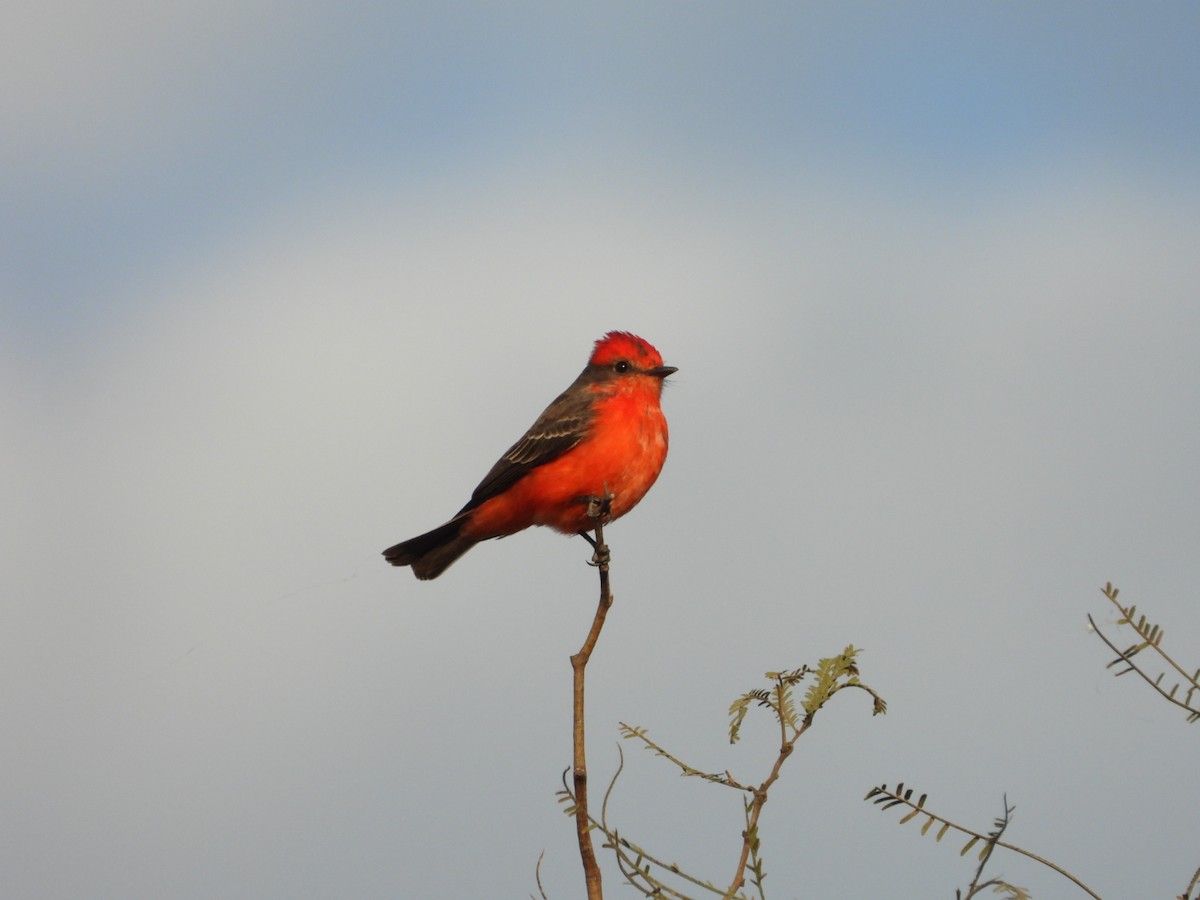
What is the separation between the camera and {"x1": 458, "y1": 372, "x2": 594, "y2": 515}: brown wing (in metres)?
7.36

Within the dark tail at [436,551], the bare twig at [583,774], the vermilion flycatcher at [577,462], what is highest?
the vermilion flycatcher at [577,462]

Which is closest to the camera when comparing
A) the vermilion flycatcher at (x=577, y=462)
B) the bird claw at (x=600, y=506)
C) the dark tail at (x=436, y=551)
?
the bird claw at (x=600, y=506)

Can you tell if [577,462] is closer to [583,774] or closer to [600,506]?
[600,506]

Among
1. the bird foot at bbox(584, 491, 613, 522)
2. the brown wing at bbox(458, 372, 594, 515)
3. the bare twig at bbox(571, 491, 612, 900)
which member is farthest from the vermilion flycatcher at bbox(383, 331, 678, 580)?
the bare twig at bbox(571, 491, 612, 900)

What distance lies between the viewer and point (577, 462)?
23.6 ft

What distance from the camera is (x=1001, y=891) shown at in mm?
2861

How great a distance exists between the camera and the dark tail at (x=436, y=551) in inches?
307

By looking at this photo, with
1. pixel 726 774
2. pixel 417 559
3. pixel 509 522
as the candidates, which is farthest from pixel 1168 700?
pixel 417 559

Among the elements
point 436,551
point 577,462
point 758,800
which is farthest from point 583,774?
point 436,551

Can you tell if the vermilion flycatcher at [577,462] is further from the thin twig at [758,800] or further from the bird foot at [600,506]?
the thin twig at [758,800]

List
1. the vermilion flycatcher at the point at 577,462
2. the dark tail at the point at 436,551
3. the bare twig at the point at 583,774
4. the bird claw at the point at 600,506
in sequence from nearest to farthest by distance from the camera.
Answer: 1. the bare twig at the point at 583,774
2. the bird claw at the point at 600,506
3. the vermilion flycatcher at the point at 577,462
4. the dark tail at the point at 436,551

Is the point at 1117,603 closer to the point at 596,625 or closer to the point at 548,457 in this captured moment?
the point at 596,625

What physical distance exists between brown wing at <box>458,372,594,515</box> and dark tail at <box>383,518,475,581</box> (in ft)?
0.59

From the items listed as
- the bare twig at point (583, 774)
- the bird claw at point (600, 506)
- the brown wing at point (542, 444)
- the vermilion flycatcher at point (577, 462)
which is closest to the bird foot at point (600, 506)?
the bird claw at point (600, 506)
